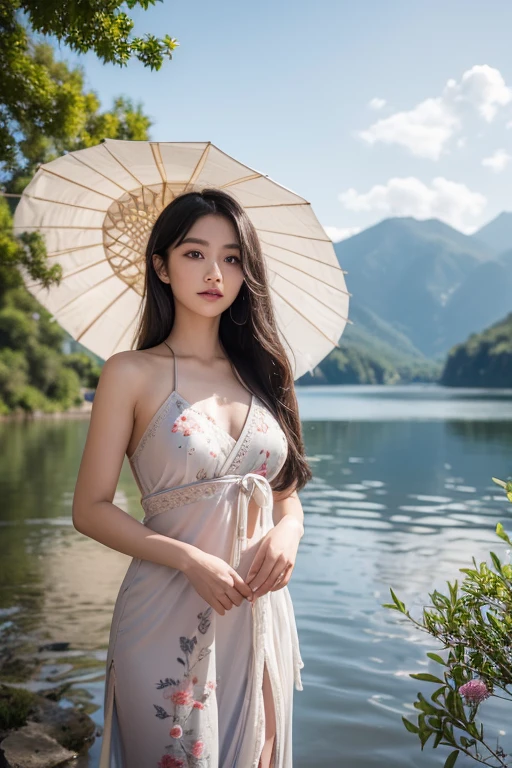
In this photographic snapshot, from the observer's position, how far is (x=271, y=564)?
1838 mm

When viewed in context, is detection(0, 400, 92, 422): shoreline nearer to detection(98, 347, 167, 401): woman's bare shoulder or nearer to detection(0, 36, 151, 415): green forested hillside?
detection(0, 36, 151, 415): green forested hillside

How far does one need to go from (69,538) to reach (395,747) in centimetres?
602

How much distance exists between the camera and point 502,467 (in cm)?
1753

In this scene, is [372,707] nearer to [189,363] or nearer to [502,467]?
[189,363]

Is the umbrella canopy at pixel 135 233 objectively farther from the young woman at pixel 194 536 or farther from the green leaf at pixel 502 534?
the green leaf at pixel 502 534

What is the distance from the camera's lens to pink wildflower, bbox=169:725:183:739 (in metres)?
1.83

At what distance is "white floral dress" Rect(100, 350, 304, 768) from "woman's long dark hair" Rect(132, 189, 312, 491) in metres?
0.25

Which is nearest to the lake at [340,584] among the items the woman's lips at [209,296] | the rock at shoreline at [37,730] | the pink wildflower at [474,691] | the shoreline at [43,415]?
the rock at shoreline at [37,730]

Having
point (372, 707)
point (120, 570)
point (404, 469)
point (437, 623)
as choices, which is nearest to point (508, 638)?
point (437, 623)

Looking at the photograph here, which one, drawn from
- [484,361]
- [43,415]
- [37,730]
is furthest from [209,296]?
[484,361]

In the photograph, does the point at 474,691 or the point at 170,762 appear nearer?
the point at 170,762

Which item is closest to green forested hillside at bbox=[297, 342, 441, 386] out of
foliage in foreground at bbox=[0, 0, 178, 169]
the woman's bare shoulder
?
foliage in foreground at bbox=[0, 0, 178, 169]

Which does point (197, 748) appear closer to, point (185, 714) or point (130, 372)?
point (185, 714)

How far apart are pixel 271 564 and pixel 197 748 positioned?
444mm
